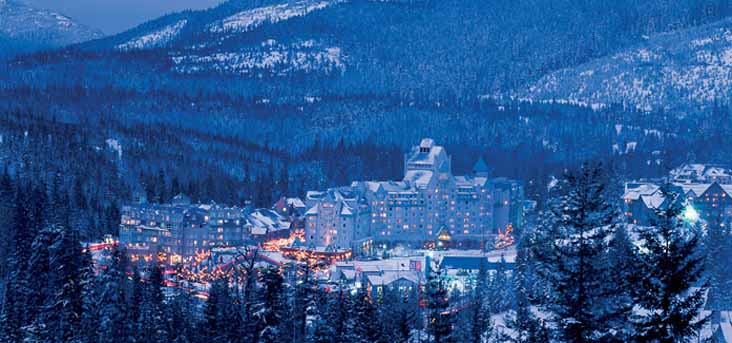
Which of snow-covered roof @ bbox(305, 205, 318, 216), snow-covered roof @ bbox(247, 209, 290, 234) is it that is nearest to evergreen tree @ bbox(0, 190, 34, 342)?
snow-covered roof @ bbox(247, 209, 290, 234)

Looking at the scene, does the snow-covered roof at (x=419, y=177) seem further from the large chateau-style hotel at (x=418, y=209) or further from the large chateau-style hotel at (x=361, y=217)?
the large chateau-style hotel at (x=361, y=217)

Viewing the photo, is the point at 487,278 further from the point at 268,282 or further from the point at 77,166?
the point at 77,166

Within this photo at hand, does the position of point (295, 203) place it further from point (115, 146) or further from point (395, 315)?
point (395, 315)

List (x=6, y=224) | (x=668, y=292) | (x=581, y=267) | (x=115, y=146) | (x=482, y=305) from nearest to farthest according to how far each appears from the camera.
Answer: (x=668, y=292)
(x=581, y=267)
(x=482, y=305)
(x=6, y=224)
(x=115, y=146)

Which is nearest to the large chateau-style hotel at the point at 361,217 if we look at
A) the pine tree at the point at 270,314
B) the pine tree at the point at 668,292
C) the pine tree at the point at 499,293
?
the pine tree at the point at 499,293

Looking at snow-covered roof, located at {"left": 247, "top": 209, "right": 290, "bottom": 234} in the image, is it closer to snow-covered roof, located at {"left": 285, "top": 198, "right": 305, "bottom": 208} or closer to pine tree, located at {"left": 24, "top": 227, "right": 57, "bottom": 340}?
snow-covered roof, located at {"left": 285, "top": 198, "right": 305, "bottom": 208}

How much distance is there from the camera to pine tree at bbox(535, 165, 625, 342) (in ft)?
84.8

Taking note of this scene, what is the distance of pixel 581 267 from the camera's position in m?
26.2

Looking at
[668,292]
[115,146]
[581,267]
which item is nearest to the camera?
[668,292]

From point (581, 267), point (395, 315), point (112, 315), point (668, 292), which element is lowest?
point (395, 315)

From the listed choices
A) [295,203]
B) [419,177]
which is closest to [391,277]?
[295,203]

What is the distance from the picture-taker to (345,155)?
190875 millimetres

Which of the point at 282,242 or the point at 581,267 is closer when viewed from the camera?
the point at 581,267

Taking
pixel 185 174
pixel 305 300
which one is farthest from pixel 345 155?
pixel 305 300
